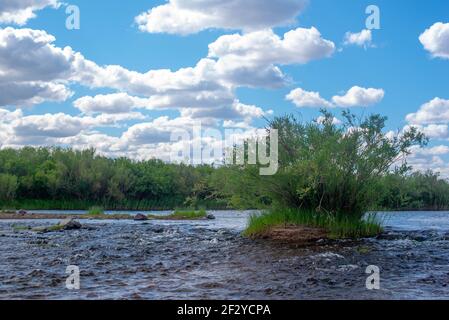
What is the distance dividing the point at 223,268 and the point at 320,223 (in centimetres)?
830

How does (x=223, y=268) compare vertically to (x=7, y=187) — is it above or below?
below

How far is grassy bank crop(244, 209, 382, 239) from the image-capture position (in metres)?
23.7

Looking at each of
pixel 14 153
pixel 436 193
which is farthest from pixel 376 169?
A: pixel 14 153

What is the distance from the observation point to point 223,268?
1664cm

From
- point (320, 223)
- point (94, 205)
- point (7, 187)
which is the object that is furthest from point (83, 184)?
point (320, 223)

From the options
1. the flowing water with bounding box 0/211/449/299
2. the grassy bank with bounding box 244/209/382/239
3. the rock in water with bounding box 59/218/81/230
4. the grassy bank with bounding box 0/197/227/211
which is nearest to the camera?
the flowing water with bounding box 0/211/449/299

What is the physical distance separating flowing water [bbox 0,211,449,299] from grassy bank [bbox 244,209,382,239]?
846 millimetres

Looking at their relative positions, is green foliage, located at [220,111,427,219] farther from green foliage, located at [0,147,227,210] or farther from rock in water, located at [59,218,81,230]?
green foliage, located at [0,147,227,210]

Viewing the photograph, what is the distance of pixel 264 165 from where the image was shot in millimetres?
25047

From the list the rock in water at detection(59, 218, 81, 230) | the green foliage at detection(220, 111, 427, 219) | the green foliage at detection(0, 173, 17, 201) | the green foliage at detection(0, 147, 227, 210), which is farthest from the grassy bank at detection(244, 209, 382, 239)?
the green foliage at detection(0, 173, 17, 201)

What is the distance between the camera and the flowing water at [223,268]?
1288 cm

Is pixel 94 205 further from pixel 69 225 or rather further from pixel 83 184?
pixel 69 225
